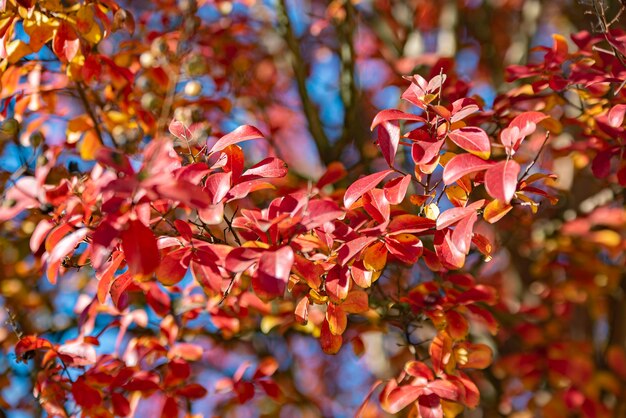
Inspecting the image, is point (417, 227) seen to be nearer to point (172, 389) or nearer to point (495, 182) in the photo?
point (495, 182)

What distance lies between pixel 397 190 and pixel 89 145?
1081 millimetres

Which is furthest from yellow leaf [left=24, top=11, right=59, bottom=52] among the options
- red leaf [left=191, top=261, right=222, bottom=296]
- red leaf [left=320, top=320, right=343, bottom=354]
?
red leaf [left=320, top=320, right=343, bottom=354]

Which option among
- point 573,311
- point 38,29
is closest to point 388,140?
point 38,29

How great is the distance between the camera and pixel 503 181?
88 cm

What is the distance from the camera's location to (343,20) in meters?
2.37

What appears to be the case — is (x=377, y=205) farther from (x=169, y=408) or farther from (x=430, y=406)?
(x=169, y=408)

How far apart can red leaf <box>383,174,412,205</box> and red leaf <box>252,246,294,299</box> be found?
23cm

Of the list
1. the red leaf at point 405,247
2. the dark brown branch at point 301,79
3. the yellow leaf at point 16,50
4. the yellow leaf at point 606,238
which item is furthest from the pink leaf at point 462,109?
the yellow leaf at point 606,238

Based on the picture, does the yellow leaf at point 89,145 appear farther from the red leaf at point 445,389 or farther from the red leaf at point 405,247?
the red leaf at point 445,389

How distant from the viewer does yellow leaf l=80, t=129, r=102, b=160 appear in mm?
1707

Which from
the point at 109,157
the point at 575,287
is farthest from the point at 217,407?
the point at 109,157

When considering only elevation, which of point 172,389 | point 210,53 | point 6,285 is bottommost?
point 6,285

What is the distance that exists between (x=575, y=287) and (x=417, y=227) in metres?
2.00

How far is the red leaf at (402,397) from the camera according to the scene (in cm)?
117
